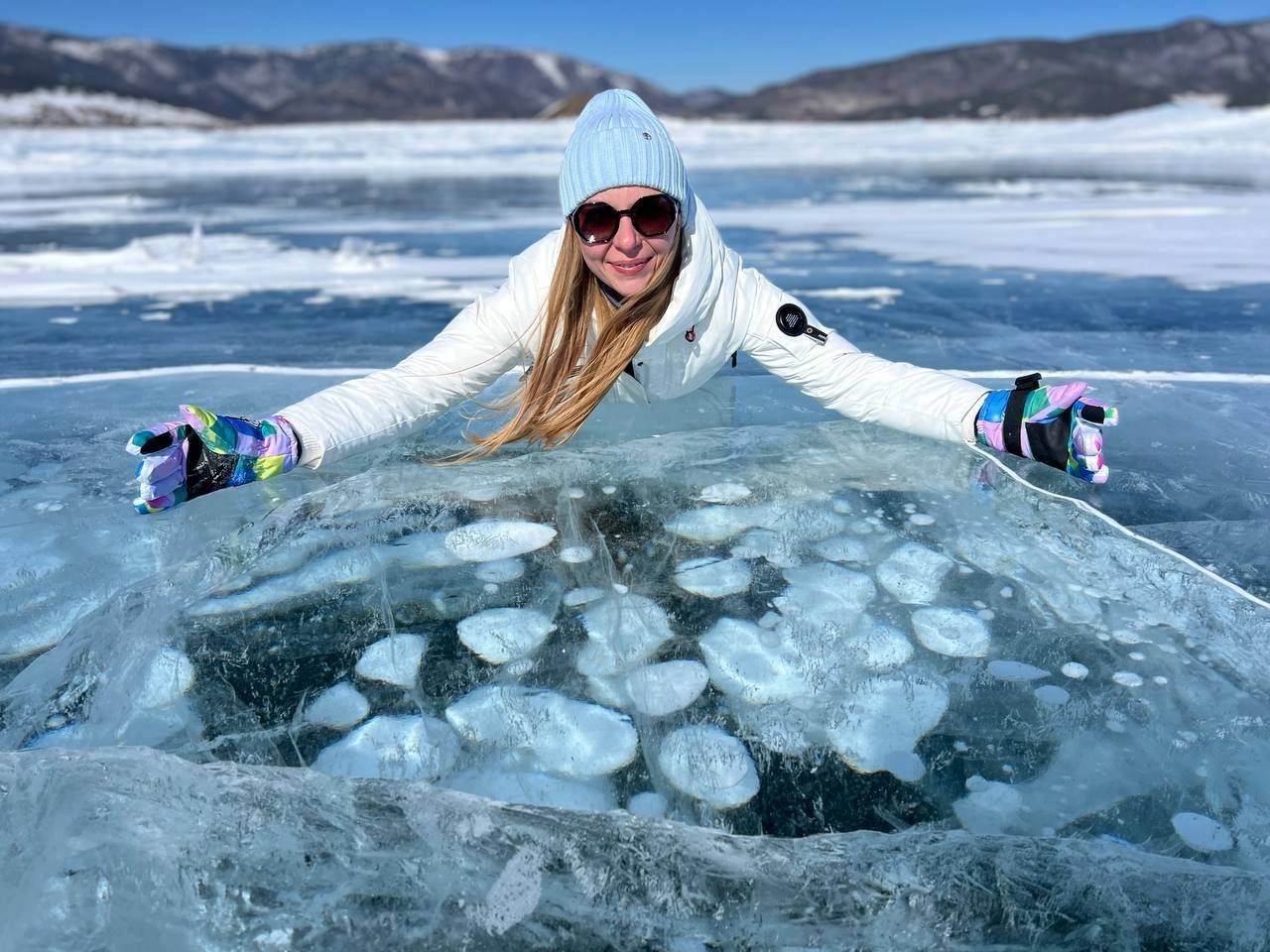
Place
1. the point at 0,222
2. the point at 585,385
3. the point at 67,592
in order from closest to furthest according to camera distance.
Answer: the point at 67,592
the point at 585,385
the point at 0,222

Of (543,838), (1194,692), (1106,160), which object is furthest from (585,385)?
(1106,160)

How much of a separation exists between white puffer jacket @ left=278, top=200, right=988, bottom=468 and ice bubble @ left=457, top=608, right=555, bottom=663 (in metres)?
0.63

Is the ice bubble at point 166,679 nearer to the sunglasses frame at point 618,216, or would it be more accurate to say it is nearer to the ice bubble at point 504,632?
the ice bubble at point 504,632

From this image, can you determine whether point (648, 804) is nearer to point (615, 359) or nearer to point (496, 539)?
point (496, 539)

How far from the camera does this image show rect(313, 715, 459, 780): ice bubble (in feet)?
3.75

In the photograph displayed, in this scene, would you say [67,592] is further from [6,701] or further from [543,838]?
[543,838]

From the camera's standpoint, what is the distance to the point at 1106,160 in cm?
1655

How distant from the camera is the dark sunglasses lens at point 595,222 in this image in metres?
1.77

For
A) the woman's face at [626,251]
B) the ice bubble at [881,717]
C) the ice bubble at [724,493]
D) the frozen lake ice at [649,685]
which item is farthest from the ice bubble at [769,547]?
the woman's face at [626,251]

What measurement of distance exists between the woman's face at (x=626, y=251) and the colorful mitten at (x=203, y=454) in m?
0.73

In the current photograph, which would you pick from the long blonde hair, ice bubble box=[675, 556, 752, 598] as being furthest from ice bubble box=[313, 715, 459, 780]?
the long blonde hair

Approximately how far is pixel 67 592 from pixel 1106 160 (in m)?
19.1

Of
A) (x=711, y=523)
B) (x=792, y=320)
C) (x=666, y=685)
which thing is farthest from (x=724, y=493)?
(x=666, y=685)

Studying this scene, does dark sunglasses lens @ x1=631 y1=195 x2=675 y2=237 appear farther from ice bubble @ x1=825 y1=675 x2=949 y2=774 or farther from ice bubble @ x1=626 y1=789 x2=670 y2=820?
ice bubble @ x1=626 y1=789 x2=670 y2=820
